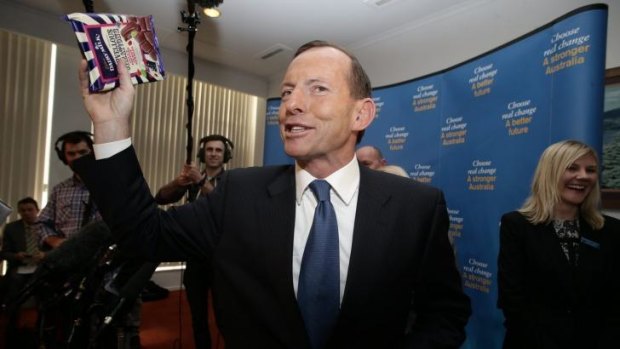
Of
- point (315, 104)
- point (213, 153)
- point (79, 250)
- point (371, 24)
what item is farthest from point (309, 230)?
point (371, 24)

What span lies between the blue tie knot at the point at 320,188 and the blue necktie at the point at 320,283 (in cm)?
8

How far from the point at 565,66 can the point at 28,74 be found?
19.4 ft

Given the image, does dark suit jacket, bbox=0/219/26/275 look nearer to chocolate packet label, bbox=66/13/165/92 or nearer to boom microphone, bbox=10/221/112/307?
boom microphone, bbox=10/221/112/307

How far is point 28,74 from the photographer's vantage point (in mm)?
4574

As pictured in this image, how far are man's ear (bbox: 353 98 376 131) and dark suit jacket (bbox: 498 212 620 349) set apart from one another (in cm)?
133

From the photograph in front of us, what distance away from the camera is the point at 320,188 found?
105cm

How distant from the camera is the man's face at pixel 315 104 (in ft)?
3.42

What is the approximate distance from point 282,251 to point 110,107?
563 millimetres

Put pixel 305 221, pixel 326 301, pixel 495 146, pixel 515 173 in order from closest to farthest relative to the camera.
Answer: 1. pixel 326 301
2. pixel 305 221
3. pixel 515 173
4. pixel 495 146

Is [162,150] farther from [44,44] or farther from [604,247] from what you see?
[604,247]

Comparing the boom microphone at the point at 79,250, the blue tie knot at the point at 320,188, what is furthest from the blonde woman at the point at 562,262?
the boom microphone at the point at 79,250

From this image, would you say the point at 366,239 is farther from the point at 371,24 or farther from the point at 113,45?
the point at 371,24

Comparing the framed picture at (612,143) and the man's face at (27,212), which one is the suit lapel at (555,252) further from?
the man's face at (27,212)

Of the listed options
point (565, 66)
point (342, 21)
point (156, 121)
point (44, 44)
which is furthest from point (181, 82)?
point (565, 66)
